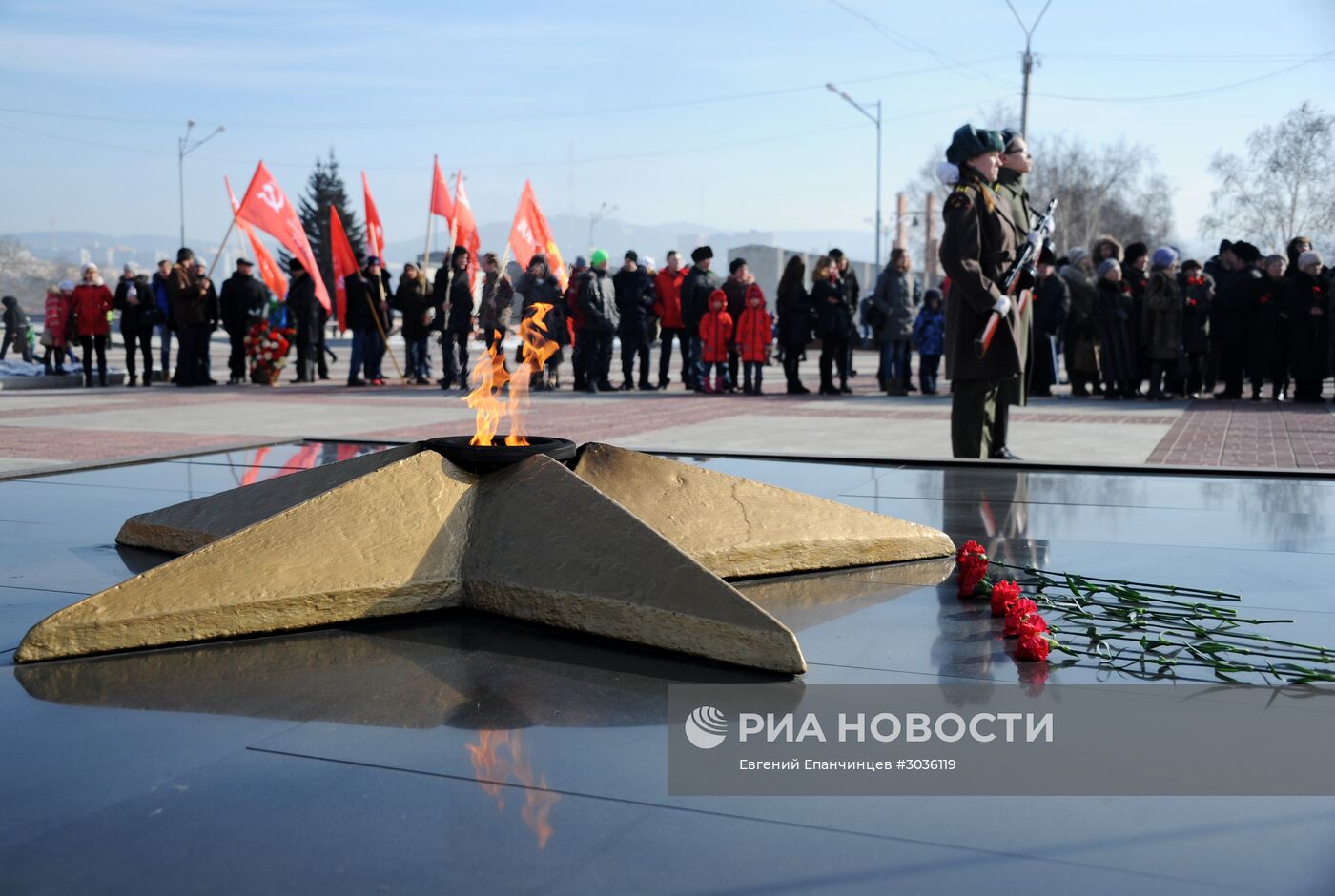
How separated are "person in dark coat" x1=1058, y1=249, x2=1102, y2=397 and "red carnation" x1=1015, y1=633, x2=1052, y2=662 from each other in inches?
484

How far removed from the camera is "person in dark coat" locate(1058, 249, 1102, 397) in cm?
1507

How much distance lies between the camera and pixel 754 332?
15.8 metres

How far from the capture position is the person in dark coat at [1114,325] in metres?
14.6

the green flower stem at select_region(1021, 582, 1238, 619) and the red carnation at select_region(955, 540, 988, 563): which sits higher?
the red carnation at select_region(955, 540, 988, 563)

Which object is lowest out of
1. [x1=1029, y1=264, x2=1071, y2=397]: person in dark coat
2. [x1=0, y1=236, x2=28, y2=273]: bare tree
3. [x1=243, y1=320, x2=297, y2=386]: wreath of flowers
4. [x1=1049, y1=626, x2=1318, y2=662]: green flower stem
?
[x1=1049, y1=626, x2=1318, y2=662]: green flower stem

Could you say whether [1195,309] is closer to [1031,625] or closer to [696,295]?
[696,295]

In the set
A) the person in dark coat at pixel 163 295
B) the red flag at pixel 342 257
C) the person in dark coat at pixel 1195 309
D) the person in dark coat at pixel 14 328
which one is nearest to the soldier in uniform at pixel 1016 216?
the person in dark coat at pixel 1195 309

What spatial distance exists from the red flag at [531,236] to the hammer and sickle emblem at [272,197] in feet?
12.3

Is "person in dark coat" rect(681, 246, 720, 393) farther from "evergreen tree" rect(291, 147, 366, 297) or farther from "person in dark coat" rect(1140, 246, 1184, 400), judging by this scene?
"evergreen tree" rect(291, 147, 366, 297)

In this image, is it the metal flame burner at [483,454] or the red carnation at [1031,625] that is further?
the metal flame burner at [483,454]

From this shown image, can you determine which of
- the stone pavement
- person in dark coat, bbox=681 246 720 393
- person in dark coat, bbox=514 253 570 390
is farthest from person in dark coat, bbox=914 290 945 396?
person in dark coat, bbox=514 253 570 390

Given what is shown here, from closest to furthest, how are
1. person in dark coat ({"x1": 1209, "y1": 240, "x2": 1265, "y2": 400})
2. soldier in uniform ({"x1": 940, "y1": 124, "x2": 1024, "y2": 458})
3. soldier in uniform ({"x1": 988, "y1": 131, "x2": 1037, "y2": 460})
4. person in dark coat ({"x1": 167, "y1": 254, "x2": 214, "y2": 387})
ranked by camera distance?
soldier in uniform ({"x1": 940, "y1": 124, "x2": 1024, "y2": 458}), soldier in uniform ({"x1": 988, "y1": 131, "x2": 1037, "y2": 460}), person in dark coat ({"x1": 1209, "y1": 240, "x2": 1265, "y2": 400}), person in dark coat ({"x1": 167, "y1": 254, "x2": 214, "y2": 387})

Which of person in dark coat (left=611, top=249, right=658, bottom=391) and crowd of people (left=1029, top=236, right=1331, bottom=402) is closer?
crowd of people (left=1029, top=236, right=1331, bottom=402)

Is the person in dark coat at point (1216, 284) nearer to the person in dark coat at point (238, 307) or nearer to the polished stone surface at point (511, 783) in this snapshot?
the polished stone surface at point (511, 783)
